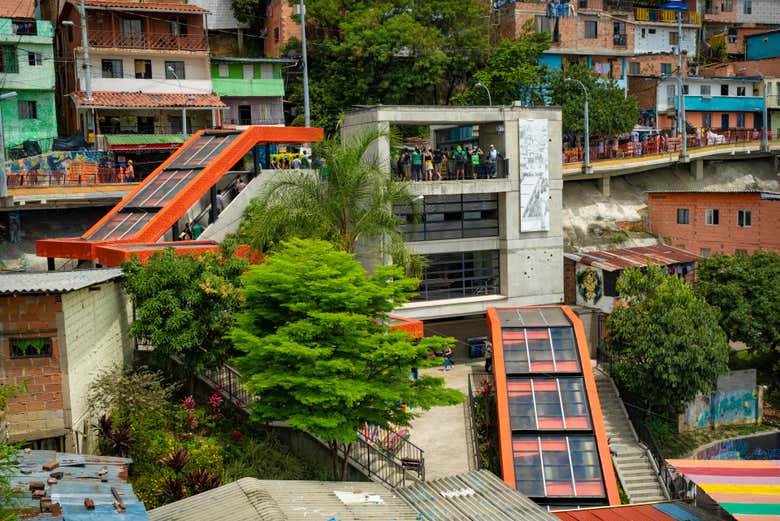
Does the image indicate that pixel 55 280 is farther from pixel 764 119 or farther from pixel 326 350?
pixel 764 119

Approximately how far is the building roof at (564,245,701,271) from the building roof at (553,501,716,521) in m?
18.6

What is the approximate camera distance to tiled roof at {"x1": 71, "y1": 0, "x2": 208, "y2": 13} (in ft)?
179

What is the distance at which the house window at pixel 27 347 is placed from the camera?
76.3 feet

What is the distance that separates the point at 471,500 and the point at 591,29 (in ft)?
178

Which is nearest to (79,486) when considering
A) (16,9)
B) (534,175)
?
(534,175)

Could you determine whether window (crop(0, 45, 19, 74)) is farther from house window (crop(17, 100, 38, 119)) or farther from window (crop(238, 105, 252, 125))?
window (crop(238, 105, 252, 125))

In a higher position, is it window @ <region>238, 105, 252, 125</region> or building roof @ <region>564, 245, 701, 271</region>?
window @ <region>238, 105, 252, 125</region>

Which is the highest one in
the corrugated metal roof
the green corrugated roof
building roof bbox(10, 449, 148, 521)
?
the green corrugated roof

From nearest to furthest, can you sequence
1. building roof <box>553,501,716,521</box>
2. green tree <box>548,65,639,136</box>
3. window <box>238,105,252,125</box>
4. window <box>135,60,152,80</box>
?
building roof <box>553,501,716,521</box> < window <box>135,60,152,80</box> < green tree <box>548,65,639,136</box> < window <box>238,105,252,125</box>

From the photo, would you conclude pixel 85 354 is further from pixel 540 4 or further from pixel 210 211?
pixel 540 4

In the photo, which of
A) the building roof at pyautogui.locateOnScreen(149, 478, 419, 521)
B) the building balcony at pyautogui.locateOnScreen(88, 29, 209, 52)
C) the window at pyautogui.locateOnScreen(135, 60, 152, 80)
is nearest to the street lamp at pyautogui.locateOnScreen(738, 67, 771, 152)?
the building balcony at pyautogui.locateOnScreen(88, 29, 209, 52)

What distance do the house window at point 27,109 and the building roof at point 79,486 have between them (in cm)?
3911

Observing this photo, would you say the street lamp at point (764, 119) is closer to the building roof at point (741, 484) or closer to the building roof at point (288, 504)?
the building roof at point (741, 484)

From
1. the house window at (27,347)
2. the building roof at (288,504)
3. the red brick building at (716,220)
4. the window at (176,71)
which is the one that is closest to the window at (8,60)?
the window at (176,71)
